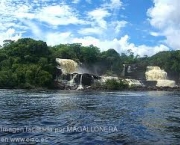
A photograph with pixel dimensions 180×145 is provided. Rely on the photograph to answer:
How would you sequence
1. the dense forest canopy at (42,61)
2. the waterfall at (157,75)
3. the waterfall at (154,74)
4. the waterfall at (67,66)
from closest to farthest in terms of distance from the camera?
the dense forest canopy at (42,61) → the waterfall at (67,66) → the waterfall at (157,75) → the waterfall at (154,74)

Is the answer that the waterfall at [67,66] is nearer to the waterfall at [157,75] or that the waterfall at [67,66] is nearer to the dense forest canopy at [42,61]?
the dense forest canopy at [42,61]

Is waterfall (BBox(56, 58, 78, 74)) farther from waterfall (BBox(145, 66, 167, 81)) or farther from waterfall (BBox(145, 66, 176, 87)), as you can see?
waterfall (BBox(145, 66, 167, 81))

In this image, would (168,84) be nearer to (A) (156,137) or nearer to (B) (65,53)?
(B) (65,53)

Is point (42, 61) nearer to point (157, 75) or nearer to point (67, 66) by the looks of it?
point (67, 66)

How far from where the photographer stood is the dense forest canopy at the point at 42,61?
8981 centimetres

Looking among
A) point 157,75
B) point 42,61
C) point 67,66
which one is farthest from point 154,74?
point 42,61

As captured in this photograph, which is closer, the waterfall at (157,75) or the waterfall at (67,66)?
the waterfall at (67,66)

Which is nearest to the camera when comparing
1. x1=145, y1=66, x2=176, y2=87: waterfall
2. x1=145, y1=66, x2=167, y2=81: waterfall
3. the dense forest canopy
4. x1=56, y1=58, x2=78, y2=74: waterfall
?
the dense forest canopy

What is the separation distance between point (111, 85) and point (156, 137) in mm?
75264

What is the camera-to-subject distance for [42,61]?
10000 centimetres

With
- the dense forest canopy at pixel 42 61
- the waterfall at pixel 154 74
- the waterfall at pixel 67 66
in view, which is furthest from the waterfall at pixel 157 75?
the waterfall at pixel 67 66

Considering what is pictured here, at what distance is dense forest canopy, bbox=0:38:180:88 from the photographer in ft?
295

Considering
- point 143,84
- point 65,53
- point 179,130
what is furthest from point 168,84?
point 179,130

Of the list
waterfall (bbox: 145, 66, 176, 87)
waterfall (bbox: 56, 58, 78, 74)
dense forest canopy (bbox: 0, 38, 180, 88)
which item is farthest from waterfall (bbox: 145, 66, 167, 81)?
waterfall (bbox: 56, 58, 78, 74)
